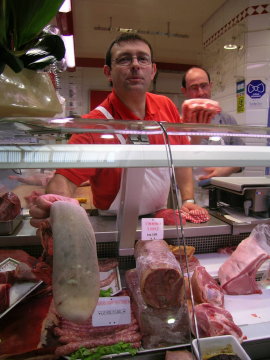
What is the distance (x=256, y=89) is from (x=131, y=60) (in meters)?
3.72

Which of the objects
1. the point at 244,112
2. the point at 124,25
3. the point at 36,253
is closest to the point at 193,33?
the point at 124,25

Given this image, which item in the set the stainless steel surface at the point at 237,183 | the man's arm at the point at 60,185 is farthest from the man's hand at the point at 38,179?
the stainless steel surface at the point at 237,183

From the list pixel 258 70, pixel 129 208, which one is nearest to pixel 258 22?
pixel 258 70

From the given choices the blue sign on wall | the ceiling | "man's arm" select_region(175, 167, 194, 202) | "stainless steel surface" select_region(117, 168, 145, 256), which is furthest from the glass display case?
the ceiling

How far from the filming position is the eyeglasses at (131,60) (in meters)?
2.05

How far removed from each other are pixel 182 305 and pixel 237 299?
40cm

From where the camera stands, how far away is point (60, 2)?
2.69 feet

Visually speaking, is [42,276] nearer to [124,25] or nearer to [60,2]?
[60,2]

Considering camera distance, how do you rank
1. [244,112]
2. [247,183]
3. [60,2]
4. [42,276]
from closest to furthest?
[60,2] < [42,276] < [247,183] < [244,112]

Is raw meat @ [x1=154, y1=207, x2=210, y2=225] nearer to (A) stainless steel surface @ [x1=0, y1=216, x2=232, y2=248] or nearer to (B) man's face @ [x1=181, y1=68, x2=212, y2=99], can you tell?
(A) stainless steel surface @ [x1=0, y1=216, x2=232, y2=248]

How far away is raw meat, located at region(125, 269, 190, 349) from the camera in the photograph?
1159 mm

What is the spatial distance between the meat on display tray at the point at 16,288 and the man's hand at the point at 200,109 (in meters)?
1.10

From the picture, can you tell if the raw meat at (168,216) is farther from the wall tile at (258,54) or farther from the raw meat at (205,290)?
the wall tile at (258,54)

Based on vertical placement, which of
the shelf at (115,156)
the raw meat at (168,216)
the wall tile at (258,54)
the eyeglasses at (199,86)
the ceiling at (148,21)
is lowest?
the raw meat at (168,216)
